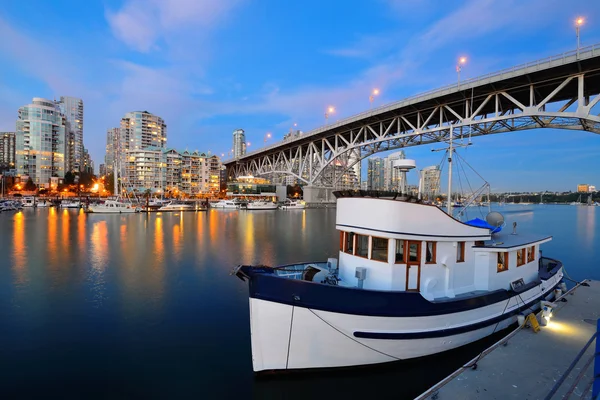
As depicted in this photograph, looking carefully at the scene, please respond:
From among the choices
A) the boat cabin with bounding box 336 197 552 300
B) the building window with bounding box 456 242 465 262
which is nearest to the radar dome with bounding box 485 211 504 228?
the boat cabin with bounding box 336 197 552 300

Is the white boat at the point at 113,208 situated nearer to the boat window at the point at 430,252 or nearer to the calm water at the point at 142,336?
the calm water at the point at 142,336

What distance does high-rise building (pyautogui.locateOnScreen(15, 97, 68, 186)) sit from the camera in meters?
97.8

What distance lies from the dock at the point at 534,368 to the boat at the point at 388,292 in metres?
0.89

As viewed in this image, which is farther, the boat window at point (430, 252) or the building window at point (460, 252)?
the building window at point (460, 252)

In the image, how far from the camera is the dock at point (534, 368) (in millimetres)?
4700

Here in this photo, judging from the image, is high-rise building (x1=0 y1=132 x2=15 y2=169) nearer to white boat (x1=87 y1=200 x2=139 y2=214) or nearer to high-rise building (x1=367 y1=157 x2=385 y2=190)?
white boat (x1=87 y1=200 x2=139 y2=214)

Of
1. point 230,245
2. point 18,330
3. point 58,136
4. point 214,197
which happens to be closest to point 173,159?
point 214,197

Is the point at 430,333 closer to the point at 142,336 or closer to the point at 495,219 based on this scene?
the point at 495,219

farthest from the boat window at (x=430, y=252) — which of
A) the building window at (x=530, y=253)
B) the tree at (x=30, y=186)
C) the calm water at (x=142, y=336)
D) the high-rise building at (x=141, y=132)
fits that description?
the high-rise building at (x=141, y=132)

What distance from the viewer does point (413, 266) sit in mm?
6723

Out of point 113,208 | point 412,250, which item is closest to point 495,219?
point 412,250

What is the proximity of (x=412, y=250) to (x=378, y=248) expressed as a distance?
75 centimetres

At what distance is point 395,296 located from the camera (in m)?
5.93

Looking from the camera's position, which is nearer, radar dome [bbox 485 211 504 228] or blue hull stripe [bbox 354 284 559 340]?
blue hull stripe [bbox 354 284 559 340]
